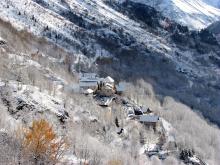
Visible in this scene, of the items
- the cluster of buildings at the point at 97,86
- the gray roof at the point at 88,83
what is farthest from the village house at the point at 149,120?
the gray roof at the point at 88,83

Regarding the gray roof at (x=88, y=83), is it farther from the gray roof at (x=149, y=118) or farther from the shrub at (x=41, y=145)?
the shrub at (x=41, y=145)

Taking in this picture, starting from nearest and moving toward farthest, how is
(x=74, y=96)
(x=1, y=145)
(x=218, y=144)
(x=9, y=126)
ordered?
1. (x=1, y=145)
2. (x=9, y=126)
3. (x=74, y=96)
4. (x=218, y=144)

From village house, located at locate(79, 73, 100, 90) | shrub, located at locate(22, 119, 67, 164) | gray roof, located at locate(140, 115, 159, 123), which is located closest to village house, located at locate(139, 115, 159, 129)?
gray roof, located at locate(140, 115, 159, 123)

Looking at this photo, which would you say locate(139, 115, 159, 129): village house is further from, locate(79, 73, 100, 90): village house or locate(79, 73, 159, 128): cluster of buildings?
locate(79, 73, 100, 90): village house

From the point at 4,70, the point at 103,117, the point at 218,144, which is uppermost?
the point at 4,70

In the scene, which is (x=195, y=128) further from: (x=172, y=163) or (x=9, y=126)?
(x=9, y=126)

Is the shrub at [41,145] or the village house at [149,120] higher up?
the shrub at [41,145]

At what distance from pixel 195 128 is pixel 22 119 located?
8837 cm

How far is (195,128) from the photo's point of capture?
19588cm

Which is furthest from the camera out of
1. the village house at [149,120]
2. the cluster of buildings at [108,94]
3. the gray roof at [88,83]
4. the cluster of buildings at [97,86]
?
the gray roof at [88,83]

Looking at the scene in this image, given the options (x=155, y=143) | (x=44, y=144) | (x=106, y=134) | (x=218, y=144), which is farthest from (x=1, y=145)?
(x=218, y=144)

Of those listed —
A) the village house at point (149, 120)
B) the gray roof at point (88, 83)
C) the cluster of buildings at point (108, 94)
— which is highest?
the gray roof at point (88, 83)

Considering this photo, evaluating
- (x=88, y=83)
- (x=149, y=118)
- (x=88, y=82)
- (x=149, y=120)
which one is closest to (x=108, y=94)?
(x=88, y=83)

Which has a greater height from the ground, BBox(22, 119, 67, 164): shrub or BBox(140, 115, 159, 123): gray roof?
BBox(22, 119, 67, 164): shrub
